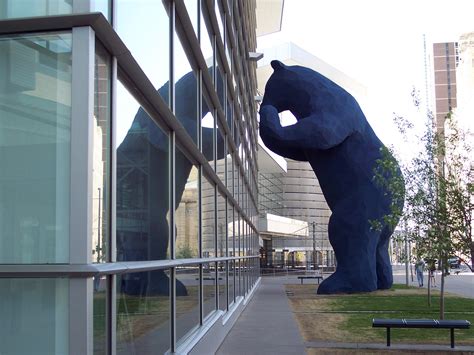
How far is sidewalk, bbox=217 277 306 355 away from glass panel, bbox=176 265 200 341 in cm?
166

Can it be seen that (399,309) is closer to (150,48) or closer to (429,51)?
(150,48)

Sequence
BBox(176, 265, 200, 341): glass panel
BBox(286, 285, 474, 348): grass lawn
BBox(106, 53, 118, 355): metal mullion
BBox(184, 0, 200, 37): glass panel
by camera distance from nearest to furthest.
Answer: BBox(106, 53, 118, 355): metal mullion, BBox(176, 265, 200, 341): glass panel, BBox(184, 0, 200, 37): glass panel, BBox(286, 285, 474, 348): grass lawn

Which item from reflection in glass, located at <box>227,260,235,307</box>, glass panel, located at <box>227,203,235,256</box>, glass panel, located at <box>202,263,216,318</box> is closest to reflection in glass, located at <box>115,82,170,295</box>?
glass panel, located at <box>202,263,216,318</box>

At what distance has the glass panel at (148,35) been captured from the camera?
182 inches

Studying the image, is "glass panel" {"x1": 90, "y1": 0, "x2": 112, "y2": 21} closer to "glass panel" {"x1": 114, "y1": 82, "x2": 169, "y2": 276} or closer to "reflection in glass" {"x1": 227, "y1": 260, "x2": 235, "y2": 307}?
"glass panel" {"x1": 114, "y1": 82, "x2": 169, "y2": 276}

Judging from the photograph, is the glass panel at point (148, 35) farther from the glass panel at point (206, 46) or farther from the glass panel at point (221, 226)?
the glass panel at point (221, 226)

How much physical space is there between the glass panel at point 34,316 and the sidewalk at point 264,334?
6.68m

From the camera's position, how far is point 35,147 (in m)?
3.46

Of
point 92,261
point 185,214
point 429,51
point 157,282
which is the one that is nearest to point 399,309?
point 185,214

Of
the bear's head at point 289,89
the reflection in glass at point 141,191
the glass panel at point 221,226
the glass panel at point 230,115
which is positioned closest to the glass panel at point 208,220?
the glass panel at point 221,226

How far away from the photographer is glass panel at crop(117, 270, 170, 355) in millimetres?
4430

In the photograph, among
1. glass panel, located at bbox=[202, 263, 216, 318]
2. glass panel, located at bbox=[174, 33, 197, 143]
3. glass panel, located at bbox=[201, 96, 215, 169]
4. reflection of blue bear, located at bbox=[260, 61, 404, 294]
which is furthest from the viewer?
reflection of blue bear, located at bbox=[260, 61, 404, 294]

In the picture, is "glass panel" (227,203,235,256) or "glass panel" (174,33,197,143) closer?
"glass panel" (174,33,197,143)

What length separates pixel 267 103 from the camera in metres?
24.2
